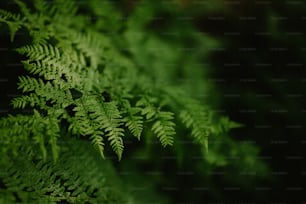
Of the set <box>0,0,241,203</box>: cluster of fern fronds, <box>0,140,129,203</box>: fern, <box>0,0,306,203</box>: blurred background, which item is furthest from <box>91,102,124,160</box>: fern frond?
<box>0,0,306,203</box>: blurred background

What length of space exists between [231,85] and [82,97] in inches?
55.5

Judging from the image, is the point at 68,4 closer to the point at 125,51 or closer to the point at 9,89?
the point at 125,51

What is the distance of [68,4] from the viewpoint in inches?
105

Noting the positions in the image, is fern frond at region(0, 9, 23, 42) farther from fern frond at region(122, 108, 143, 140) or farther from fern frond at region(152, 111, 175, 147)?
fern frond at region(152, 111, 175, 147)

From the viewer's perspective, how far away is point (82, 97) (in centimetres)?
201

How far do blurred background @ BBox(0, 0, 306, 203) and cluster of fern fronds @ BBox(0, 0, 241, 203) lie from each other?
0.04 metres

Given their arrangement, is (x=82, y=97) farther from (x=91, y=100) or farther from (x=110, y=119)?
(x=110, y=119)

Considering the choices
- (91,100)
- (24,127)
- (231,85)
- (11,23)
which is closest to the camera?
(24,127)

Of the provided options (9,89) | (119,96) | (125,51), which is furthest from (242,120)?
(9,89)

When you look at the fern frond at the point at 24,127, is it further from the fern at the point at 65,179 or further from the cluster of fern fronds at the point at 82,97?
the fern at the point at 65,179

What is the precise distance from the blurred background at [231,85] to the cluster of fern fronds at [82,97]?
0.12 feet

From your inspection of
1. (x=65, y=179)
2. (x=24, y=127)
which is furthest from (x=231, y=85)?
(x=24, y=127)

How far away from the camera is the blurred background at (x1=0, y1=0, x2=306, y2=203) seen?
106 inches

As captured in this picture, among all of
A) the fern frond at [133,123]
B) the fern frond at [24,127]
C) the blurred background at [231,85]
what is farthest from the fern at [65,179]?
the fern frond at [133,123]
